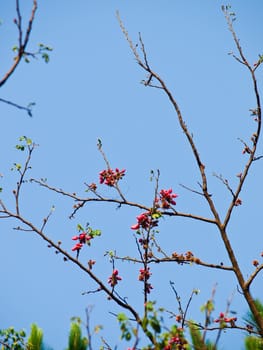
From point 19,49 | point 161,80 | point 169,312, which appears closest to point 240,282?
point 169,312

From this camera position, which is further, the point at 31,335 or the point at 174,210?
the point at 31,335

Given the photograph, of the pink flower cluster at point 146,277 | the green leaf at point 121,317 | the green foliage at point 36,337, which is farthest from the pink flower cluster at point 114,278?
the green foliage at point 36,337

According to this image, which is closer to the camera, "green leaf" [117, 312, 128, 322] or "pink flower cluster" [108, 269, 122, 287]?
"green leaf" [117, 312, 128, 322]

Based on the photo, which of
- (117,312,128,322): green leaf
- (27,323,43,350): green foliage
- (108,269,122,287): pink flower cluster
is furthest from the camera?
(27,323,43,350): green foliage

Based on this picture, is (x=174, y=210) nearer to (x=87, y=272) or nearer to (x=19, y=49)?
(x=87, y=272)

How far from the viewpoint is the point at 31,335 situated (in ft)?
27.7

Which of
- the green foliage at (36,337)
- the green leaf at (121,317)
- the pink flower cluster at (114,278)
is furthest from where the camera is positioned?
the green foliage at (36,337)

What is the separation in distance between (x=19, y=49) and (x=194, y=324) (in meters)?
3.40

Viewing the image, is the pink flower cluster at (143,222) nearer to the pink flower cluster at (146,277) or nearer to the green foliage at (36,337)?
the pink flower cluster at (146,277)

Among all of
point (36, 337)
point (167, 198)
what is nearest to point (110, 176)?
point (167, 198)

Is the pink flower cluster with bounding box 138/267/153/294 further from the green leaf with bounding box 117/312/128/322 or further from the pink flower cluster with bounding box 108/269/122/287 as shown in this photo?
the green leaf with bounding box 117/312/128/322

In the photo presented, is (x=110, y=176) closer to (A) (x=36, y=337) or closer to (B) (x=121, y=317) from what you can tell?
(B) (x=121, y=317)

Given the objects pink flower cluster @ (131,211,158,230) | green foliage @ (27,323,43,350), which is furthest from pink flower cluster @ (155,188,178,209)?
green foliage @ (27,323,43,350)

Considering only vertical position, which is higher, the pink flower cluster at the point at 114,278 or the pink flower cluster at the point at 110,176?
the pink flower cluster at the point at 110,176
